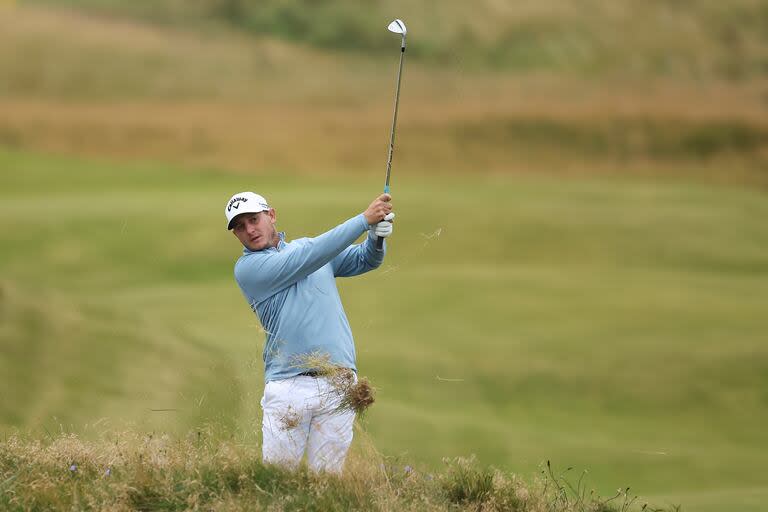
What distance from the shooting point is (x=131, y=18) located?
34156 mm

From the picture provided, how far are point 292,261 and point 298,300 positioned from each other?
21cm

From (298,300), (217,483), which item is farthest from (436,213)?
(217,483)

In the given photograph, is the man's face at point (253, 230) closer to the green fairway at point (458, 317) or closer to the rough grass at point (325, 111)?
the green fairway at point (458, 317)

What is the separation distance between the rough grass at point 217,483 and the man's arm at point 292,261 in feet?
2.43

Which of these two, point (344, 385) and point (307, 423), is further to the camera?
point (307, 423)

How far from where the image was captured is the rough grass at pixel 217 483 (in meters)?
5.55

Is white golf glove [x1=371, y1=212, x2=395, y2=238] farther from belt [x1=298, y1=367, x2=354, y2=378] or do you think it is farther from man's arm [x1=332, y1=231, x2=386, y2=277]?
belt [x1=298, y1=367, x2=354, y2=378]

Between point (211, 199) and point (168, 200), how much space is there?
923mm

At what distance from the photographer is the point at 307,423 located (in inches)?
245

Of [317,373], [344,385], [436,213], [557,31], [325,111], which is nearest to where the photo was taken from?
[344,385]

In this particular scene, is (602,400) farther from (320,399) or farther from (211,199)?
(211,199)

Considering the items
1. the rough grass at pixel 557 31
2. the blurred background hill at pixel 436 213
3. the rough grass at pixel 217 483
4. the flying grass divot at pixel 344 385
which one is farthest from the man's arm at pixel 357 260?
the rough grass at pixel 557 31

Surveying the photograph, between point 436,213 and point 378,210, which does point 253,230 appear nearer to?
point 378,210

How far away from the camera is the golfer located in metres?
6.13
